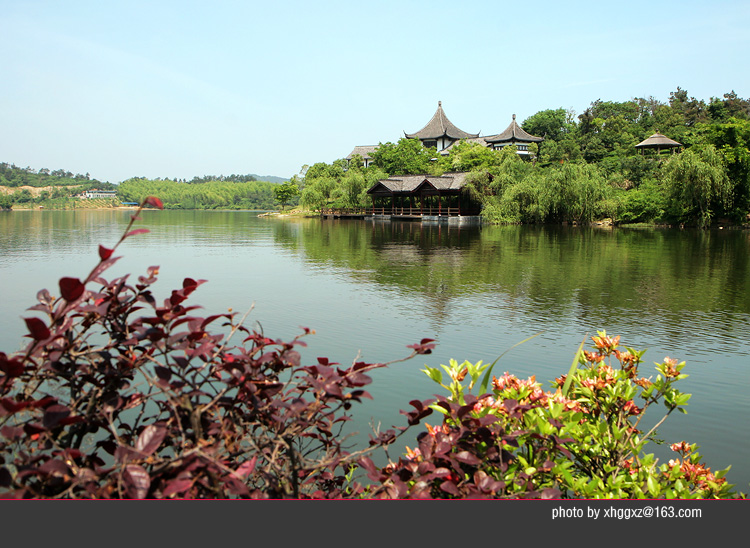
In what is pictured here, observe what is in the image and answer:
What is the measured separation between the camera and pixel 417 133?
60.7 meters

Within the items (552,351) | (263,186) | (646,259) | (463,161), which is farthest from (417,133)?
(263,186)

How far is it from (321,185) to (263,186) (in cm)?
8022

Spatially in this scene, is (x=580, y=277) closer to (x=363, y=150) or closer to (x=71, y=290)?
(x=71, y=290)

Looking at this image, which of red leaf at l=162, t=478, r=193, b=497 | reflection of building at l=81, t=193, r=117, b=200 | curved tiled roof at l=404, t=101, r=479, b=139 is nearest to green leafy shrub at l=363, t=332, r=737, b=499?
red leaf at l=162, t=478, r=193, b=497

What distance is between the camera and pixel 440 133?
58.6 meters

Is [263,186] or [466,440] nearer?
[466,440]

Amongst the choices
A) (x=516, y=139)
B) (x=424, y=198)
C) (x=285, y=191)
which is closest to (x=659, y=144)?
(x=516, y=139)

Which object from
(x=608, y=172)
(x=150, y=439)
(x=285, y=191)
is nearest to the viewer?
(x=150, y=439)

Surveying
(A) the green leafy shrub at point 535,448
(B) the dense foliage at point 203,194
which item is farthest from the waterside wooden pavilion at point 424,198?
(B) the dense foliage at point 203,194

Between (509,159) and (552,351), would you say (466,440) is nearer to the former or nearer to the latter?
(552,351)

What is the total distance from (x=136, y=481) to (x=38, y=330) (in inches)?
17.3

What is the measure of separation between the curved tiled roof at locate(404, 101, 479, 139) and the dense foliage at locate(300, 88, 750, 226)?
5.12 metres

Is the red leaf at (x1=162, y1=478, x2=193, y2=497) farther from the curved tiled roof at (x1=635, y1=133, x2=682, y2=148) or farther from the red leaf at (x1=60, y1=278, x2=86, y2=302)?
the curved tiled roof at (x1=635, y1=133, x2=682, y2=148)

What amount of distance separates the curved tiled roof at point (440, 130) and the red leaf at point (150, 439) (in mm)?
59418
